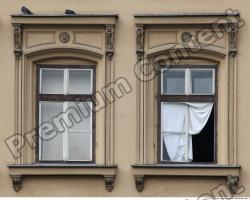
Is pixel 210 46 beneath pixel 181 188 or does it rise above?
above

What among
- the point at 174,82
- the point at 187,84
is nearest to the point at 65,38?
the point at 174,82

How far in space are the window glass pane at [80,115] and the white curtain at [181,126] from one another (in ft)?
3.57

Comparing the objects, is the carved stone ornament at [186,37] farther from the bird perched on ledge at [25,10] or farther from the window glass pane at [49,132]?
the bird perched on ledge at [25,10]

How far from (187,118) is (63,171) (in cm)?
193

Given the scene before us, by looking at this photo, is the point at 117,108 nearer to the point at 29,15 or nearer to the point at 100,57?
the point at 100,57

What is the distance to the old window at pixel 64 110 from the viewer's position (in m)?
14.0

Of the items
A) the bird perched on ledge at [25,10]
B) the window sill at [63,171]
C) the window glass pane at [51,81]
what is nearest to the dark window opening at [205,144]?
the window sill at [63,171]

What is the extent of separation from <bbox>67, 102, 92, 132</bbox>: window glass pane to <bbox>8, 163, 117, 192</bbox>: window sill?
0.64 meters

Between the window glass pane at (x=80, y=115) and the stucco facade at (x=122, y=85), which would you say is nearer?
the stucco facade at (x=122, y=85)

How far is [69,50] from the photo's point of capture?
45.7 feet

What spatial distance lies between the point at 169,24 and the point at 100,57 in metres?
1.09

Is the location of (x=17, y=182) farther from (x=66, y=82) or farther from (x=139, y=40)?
(x=139, y=40)

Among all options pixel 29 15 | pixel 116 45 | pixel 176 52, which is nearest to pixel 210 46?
pixel 176 52

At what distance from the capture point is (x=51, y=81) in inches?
554
